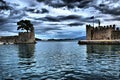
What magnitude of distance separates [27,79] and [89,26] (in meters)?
97.1

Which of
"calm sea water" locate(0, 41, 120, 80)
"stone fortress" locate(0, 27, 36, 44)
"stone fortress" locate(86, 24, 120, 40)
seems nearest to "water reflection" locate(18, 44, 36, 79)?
"calm sea water" locate(0, 41, 120, 80)

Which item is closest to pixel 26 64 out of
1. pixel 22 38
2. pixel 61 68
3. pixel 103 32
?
pixel 61 68

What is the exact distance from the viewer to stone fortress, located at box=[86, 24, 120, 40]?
338 feet

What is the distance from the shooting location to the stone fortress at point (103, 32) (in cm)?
10312

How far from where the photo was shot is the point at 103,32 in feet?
349

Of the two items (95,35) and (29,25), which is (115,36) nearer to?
(95,35)

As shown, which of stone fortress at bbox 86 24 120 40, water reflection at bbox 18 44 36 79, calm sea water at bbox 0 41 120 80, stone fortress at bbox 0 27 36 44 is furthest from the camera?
stone fortress at bbox 0 27 36 44

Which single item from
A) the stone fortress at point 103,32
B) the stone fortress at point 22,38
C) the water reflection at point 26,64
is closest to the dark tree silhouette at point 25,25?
the stone fortress at point 22,38

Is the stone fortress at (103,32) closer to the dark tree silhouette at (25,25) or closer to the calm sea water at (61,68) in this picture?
the dark tree silhouette at (25,25)

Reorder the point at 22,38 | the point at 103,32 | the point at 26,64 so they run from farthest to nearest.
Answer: the point at 22,38
the point at 103,32
the point at 26,64

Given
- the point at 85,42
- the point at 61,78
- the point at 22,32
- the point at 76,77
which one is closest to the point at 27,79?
the point at 61,78

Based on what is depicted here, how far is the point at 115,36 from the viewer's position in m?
103

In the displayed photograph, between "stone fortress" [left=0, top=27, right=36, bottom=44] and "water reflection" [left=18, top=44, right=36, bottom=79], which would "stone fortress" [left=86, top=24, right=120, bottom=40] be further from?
"water reflection" [left=18, top=44, right=36, bottom=79]

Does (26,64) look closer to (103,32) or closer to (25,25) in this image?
(103,32)
